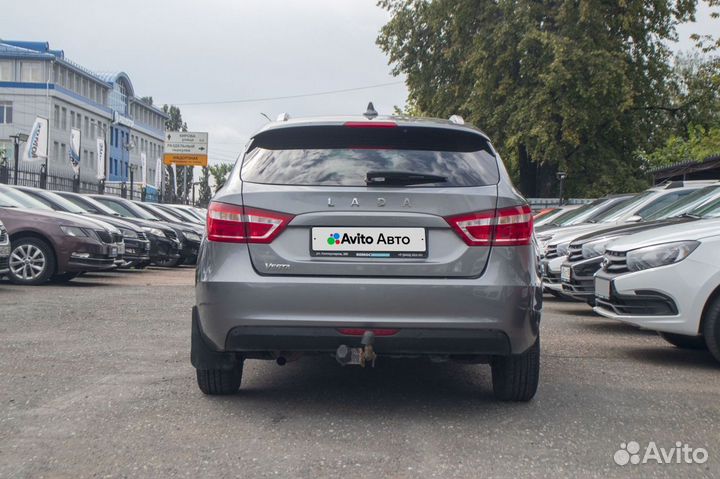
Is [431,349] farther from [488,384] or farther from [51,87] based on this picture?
[51,87]

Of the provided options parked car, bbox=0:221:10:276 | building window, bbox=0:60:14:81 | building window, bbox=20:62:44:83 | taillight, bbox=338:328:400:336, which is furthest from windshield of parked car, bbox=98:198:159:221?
building window, bbox=0:60:14:81

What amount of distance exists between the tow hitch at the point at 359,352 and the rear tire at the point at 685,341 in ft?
13.3

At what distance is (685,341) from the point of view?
8.23m

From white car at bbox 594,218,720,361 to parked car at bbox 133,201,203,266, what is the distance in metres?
14.9

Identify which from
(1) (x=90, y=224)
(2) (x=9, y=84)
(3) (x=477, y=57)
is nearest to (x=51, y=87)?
(2) (x=9, y=84)

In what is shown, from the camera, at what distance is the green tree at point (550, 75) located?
31.1 m

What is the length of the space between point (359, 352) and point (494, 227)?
963 mm

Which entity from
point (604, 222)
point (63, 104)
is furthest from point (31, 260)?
point (63, 104)

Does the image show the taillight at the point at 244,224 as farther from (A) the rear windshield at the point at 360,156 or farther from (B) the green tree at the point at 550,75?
(B) the green tree at the point at 550,75

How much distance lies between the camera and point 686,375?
6.84m

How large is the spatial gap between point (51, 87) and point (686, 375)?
81471mm

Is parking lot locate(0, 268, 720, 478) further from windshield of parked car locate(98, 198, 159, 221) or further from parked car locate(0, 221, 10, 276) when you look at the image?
windshield of parked car locate(98, 198, 159, 221)

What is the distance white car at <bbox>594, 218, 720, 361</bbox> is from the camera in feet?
23.1

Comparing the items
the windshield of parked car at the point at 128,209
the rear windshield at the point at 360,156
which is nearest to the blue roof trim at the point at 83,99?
the windshield of parked car at the point at 128,209
